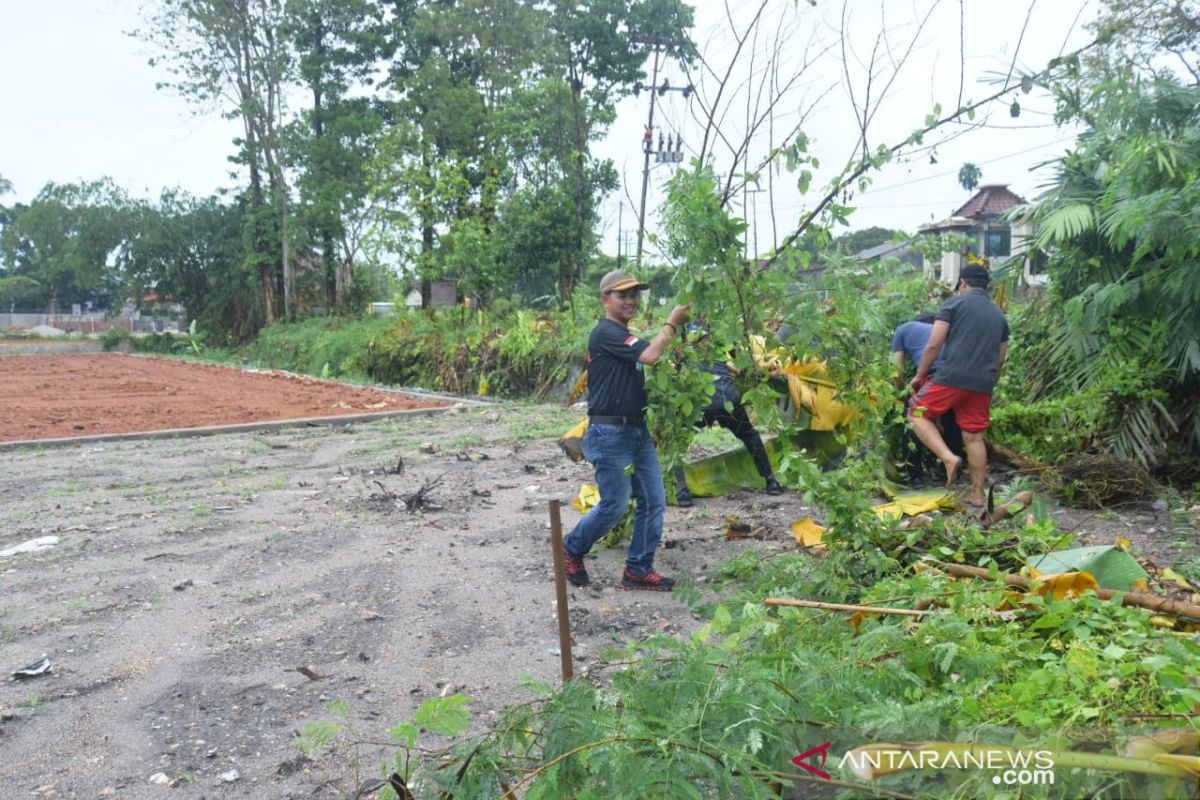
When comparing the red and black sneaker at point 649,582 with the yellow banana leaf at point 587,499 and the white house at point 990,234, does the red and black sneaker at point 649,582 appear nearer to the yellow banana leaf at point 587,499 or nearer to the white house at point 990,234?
the yellow banana leaf at point 587,499

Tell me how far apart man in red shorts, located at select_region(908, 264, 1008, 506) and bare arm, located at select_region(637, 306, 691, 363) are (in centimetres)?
265

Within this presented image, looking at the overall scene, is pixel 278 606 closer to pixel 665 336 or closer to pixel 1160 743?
pixel 665 336

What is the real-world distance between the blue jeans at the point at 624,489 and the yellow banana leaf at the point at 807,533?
885 mm

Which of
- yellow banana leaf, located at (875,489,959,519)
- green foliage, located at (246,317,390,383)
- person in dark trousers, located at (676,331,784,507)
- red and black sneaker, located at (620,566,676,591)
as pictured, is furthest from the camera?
green foliage, located at (246,317,390,383)

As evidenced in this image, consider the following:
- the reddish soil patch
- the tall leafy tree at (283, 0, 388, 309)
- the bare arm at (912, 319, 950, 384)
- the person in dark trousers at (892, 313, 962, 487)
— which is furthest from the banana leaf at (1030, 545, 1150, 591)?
the tall leafy tree at (283, 0, 388, 309)

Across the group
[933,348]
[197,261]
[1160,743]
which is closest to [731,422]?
[933,348]

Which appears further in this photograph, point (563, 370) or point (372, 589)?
point (563, 370)

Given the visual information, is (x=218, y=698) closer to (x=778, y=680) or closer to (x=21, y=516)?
(x=778, y=680)

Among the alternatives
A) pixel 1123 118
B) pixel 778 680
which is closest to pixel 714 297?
pixel 778 680

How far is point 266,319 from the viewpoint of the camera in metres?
35.8

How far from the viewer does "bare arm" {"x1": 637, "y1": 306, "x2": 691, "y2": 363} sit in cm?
494

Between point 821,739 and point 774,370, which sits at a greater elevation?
point 774,370

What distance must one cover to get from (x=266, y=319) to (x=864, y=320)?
3386cm

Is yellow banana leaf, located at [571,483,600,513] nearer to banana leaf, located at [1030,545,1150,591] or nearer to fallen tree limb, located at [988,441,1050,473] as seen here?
fallen tree limb, located at [988,441,1050,473]
